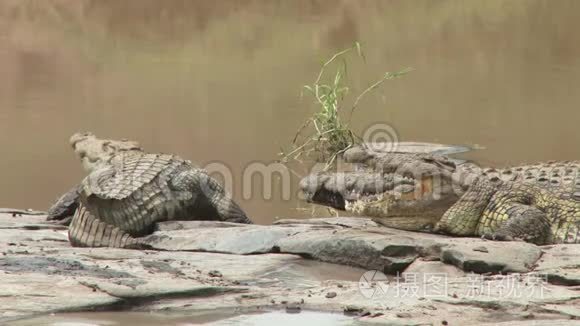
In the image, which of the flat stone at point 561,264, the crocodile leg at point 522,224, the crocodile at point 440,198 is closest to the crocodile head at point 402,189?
the crocodile at point 440,198

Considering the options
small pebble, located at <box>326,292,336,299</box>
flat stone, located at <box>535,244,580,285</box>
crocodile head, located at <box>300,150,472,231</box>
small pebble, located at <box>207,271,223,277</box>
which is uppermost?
crocodile head, located at <box>300,150,472,231</box>

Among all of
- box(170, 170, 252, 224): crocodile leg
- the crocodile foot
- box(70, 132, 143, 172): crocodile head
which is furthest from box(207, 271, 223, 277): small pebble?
box(70, 132, 143, 172): crocodile head

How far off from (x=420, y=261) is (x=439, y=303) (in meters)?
0.91

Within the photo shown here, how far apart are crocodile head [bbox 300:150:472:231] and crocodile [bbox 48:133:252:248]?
3.91 feet

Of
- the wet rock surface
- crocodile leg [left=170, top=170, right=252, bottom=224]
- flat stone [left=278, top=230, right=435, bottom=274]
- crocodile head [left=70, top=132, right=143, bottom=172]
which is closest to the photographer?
the wet rock surface

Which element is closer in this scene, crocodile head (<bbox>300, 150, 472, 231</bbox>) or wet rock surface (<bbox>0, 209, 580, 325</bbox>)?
wet rock surface (<bbox>0, 209, 580, 325</bbox>)

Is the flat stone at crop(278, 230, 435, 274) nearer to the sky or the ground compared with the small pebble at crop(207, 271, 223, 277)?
nearer to the sky

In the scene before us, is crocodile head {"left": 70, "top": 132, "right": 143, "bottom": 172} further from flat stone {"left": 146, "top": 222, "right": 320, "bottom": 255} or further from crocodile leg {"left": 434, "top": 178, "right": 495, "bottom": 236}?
crocodile leg {"left": 434, "top": 178, "right": 495, "bottom": 236}

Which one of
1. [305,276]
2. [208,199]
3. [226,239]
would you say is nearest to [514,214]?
[305,276]

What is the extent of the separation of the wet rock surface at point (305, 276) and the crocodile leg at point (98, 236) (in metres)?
0.10

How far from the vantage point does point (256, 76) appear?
743 inches

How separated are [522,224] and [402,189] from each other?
687 millimetres

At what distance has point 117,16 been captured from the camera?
2950cm

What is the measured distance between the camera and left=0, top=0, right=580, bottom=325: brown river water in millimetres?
11984
